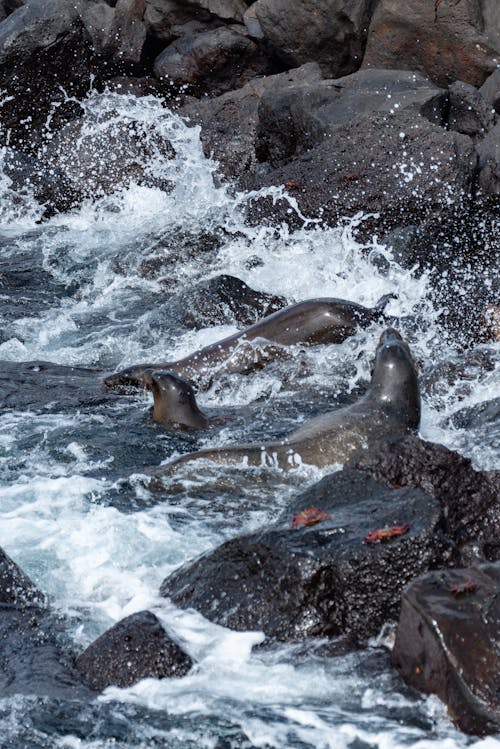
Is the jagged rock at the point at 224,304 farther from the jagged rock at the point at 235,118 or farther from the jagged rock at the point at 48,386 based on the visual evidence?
the jagged rock at the point at 235,118

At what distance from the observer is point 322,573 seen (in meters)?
5.09

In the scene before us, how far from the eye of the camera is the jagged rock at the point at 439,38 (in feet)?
44.9

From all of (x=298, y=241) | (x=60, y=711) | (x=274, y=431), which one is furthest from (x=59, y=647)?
(x=298, y=241)

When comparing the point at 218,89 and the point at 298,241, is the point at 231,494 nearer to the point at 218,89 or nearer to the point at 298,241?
the point at 298,241

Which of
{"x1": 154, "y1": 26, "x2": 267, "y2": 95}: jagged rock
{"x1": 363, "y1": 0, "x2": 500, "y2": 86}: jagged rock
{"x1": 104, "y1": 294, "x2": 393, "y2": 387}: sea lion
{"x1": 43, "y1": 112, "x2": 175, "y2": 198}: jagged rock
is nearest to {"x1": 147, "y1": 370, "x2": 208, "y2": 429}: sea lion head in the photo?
{"x1": 104, "y1": 294, "x2": 393, "y2": 387}: sea lion

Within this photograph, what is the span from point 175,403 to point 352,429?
1.45 metres

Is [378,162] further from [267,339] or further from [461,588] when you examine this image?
[461,588]

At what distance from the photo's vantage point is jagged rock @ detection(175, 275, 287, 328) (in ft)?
33.2

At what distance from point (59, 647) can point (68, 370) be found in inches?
171

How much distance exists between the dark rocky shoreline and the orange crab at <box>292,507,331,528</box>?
0.13ft

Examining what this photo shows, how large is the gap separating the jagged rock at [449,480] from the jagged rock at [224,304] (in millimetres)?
4220

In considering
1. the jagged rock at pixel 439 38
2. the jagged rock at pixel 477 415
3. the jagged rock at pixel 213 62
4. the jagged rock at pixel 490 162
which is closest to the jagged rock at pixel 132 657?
the jagged rock at pixel 477 415

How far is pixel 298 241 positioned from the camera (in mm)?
Answer: 11500

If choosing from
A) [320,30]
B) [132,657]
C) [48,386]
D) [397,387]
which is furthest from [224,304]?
[320,30]
